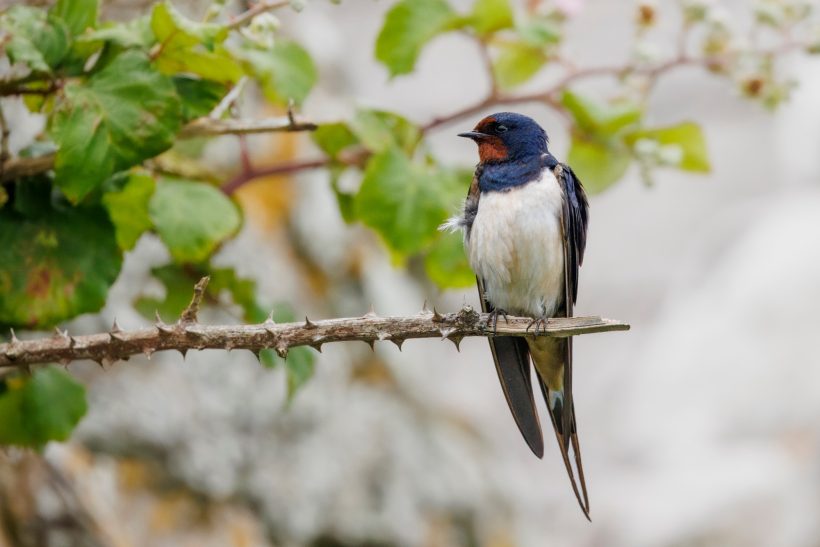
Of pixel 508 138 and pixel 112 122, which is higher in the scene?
pixel 112 122

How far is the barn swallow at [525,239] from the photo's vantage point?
2.63m

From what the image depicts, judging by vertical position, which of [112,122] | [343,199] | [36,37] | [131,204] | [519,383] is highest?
[36,37]

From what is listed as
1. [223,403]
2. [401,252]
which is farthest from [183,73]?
[223,403]

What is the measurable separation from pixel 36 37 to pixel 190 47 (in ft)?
1.02

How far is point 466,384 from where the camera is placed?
25.2 ft

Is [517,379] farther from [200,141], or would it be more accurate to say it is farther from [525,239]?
[200,141]

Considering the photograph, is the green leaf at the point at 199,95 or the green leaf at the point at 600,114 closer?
the green leaf at the point at 199,95

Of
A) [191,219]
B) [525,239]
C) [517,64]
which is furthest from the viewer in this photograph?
[517,64]

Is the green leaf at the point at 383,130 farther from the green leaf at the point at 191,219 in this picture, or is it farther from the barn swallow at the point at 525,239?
the green leaf at the point at 191,219

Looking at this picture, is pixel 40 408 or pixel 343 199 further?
pixel 343 199

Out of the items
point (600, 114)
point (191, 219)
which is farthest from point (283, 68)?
point (600, 114)

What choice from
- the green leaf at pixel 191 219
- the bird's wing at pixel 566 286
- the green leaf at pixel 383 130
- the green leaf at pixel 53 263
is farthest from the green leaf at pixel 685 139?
the green leaf at pixel 53 263

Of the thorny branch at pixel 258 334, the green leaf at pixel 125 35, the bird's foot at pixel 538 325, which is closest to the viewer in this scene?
the thorny branch at pixel 258 334

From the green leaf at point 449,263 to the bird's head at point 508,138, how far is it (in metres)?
0.23
